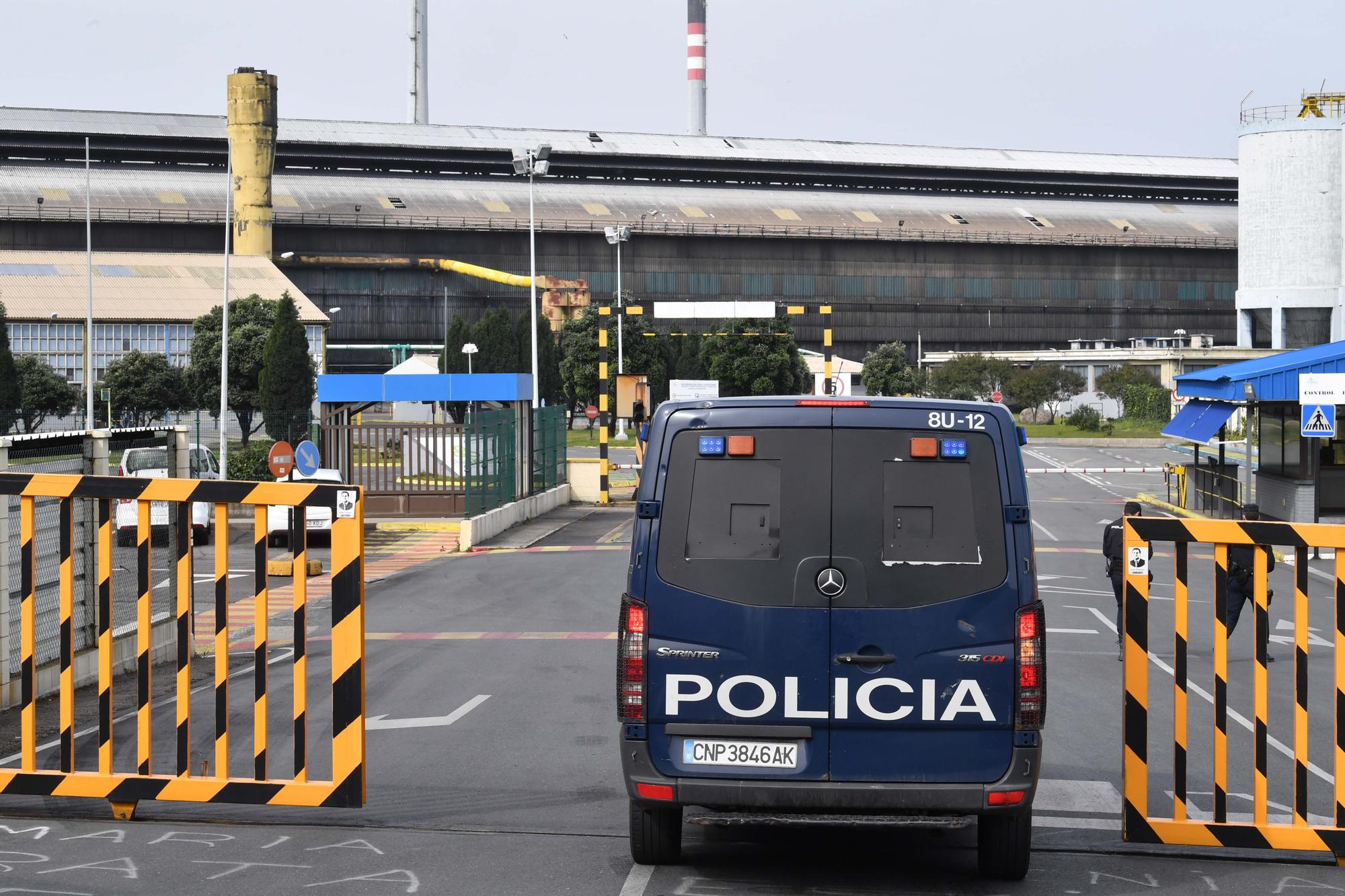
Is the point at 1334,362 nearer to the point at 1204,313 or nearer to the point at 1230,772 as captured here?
the point at 1230,772

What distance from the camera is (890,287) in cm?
10181

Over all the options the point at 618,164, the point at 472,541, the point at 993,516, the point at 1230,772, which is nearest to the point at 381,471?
the point at 472,541

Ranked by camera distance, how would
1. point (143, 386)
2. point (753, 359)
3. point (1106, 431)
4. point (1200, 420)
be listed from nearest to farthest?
point (1200, 420) < point (143, 386) < point (1106, 431) < point (753, 359)

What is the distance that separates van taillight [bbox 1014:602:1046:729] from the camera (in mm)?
6168

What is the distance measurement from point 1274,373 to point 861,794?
81.0 feet

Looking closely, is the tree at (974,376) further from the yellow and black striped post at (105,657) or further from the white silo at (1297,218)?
the yellow and black striped post at (105,657)

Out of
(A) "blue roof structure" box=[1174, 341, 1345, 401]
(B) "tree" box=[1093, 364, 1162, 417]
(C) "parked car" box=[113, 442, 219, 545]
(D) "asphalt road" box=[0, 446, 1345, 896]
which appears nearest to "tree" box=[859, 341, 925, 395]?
(B) "tree" box=[1093, 364, 1162, 417]

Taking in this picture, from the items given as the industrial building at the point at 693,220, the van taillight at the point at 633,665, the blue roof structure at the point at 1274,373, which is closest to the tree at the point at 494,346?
the industrial building at the point at 693,220

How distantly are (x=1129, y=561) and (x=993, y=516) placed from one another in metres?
1.22

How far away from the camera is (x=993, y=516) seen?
620 cm

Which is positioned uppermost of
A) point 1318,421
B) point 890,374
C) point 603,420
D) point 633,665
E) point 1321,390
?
point 890,374

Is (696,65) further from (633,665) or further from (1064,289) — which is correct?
(633,665)

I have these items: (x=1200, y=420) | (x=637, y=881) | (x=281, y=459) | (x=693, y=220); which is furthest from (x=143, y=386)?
(x=637, y=881)

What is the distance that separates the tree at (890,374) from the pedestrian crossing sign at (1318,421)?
62782mm
